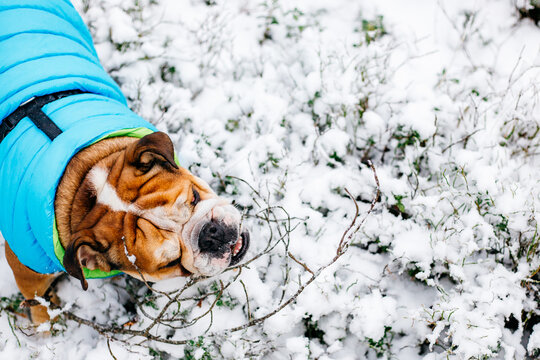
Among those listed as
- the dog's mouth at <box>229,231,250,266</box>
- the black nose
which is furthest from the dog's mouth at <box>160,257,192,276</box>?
the dog's mouth at <box>229,231,250,266</box>

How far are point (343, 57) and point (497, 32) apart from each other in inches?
60.5

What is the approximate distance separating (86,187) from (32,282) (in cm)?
107

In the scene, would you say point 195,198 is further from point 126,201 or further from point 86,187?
point 86,187

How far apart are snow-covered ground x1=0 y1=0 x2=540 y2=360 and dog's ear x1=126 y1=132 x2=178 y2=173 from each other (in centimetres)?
96

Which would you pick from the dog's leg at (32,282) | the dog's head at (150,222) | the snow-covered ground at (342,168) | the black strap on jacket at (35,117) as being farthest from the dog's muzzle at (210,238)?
the dog's leg at (32,282)

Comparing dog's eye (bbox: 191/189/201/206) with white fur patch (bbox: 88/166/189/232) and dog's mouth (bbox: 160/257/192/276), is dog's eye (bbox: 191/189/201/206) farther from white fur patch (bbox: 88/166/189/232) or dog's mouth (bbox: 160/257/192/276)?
dog's mouth (bbox: 160/257/192/276)

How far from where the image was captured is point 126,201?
2844 mm

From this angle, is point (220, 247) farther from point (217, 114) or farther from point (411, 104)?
point (411, 104)

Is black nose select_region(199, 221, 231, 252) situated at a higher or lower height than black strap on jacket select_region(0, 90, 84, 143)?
lower

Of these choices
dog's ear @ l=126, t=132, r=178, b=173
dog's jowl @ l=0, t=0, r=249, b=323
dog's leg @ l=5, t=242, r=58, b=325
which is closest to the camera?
dog's ear @ l=126, t=132, r=178, b=173

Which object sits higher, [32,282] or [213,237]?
[213,237]

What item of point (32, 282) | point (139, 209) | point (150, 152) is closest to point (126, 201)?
point (139, 209)

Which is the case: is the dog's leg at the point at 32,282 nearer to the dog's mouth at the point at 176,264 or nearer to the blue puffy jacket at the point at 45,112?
the blue puffy jacket at the point at 45,112

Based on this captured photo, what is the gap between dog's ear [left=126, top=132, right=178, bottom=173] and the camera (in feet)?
8.84
